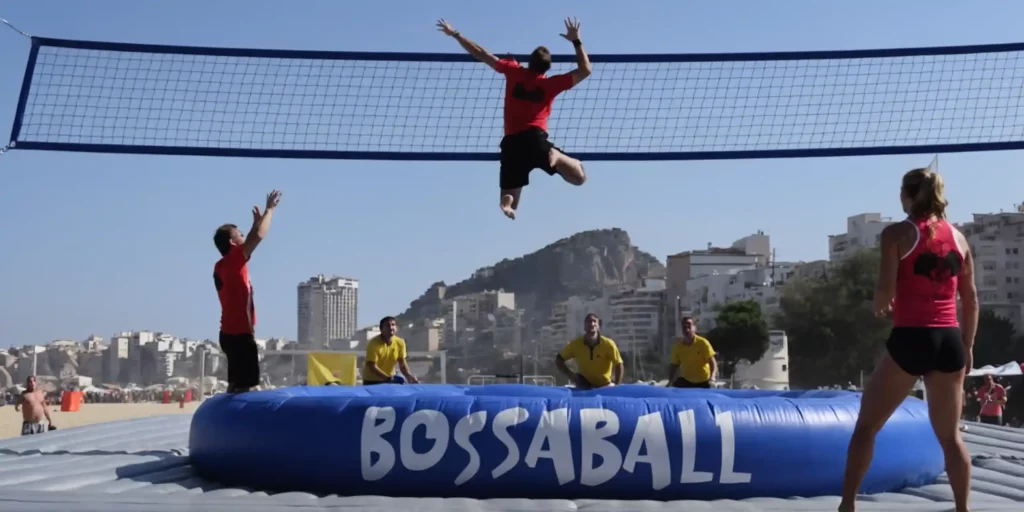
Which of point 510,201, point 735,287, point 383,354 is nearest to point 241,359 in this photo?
point 510,201

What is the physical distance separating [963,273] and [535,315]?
171311mm

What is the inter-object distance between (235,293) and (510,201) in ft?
5.96

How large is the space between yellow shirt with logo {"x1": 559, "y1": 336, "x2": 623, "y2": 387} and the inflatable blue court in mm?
3413

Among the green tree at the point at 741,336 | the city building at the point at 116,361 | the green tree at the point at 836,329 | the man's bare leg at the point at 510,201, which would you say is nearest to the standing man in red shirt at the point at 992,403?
the man's bare leg at the point at 510,201

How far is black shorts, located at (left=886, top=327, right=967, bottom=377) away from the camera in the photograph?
173 inches

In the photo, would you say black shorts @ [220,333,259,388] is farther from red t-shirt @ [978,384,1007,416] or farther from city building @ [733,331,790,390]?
city building @ [733,331,790,390]

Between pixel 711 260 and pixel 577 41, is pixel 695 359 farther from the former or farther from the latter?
pixel 711 260

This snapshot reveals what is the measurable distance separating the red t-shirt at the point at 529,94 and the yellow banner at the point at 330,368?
28.3 ft

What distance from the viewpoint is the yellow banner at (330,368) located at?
1473cm

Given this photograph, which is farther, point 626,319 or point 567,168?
point 626,319

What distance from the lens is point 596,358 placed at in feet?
31.5

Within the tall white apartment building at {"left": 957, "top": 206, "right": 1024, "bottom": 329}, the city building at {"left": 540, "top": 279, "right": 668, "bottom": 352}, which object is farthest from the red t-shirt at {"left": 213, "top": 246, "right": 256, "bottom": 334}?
the city building at {"left": 540, "top": 279, "right": 668, "bottom": 352}

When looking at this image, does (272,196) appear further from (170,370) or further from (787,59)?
(170,370)

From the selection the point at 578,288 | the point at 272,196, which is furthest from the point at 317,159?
the point at 578,288
